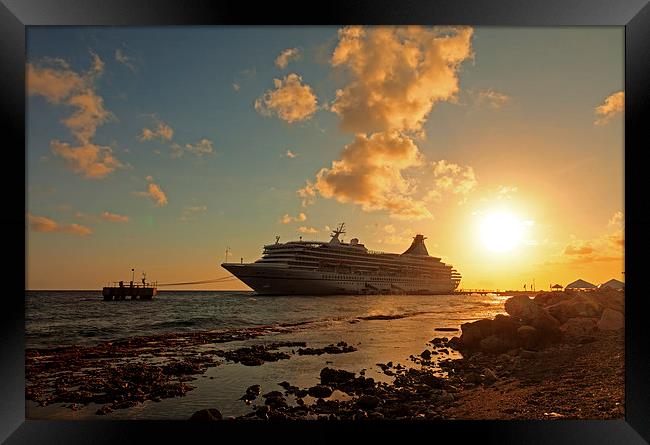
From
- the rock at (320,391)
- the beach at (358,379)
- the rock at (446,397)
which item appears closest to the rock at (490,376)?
the beach at (358,379)

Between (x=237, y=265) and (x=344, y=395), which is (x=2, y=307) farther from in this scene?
(x=237, y=265)

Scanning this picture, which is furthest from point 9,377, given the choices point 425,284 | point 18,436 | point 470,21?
point 425,284

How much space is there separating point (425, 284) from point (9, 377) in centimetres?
2075

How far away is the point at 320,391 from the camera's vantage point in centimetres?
394

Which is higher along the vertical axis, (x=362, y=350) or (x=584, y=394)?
(x=584, y=394)

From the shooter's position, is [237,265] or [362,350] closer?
[362,350]

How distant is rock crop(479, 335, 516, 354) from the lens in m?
5.12

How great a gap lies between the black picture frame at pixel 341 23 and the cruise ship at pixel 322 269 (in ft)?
46.7

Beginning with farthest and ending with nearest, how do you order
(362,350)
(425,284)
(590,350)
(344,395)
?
(425,284) → (362,350) → (590,350) → (344,395)

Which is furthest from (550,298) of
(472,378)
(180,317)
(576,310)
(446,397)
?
(180,317)

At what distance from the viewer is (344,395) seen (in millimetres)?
3891

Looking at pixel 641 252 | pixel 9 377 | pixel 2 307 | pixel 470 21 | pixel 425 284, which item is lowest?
pixel 425 284

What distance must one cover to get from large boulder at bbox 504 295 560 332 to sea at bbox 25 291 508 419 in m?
1.44

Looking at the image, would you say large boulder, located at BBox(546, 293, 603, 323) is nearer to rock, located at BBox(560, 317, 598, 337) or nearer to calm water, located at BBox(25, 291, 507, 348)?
rock, located at BBox(560, 317, 598, 337)
